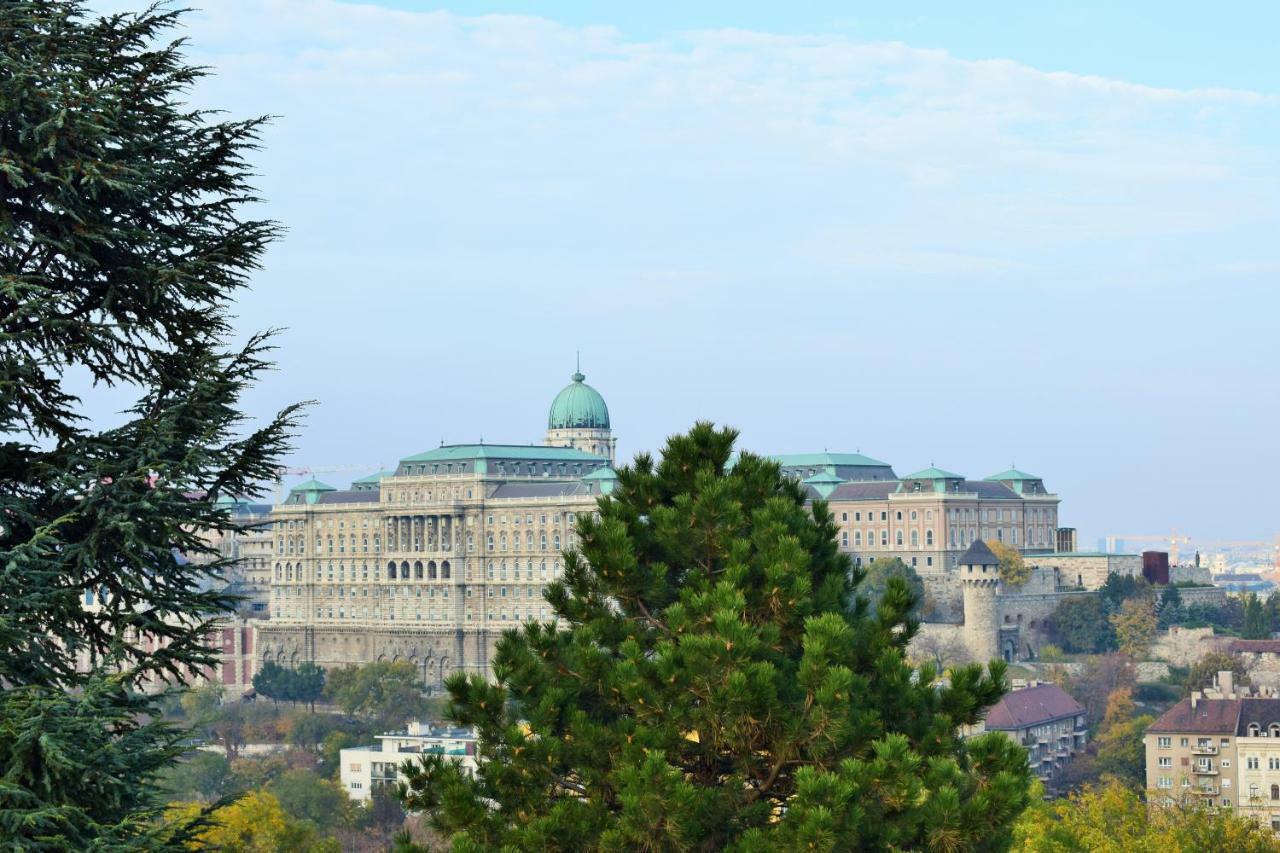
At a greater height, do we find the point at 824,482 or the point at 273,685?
the point at 824,482

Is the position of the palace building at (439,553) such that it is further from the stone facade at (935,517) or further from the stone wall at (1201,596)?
the stone wall at (1201,596)

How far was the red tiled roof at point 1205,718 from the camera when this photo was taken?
366ft

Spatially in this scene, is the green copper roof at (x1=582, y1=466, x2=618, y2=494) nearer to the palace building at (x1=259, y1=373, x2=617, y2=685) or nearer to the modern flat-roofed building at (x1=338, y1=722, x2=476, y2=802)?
the palace building at (x1=259, y1=373, x2=617, y2=685)

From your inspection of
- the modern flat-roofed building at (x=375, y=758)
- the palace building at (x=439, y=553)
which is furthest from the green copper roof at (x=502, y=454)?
the modern flat-roofed building at (x=375, y=758)

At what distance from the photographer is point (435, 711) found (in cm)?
15300

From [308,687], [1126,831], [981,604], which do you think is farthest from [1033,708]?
[308,687]

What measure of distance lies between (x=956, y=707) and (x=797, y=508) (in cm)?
291

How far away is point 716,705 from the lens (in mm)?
23219

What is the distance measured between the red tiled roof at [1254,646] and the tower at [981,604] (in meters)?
18.6

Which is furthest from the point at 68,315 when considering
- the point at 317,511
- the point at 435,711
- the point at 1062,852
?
the point at 317,511

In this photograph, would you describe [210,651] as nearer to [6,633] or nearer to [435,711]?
[6,633]

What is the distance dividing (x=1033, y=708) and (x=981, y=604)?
37348 millimetres

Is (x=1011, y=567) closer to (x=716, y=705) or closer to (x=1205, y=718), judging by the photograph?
(x=1205, y=718)

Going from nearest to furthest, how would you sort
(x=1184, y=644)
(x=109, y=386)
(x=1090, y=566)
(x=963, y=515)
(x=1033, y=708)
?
(x=109, y=386), (x=1033, y=708), (x=1184, y=644), (x=1090, y=566), (x=963, y=515)
